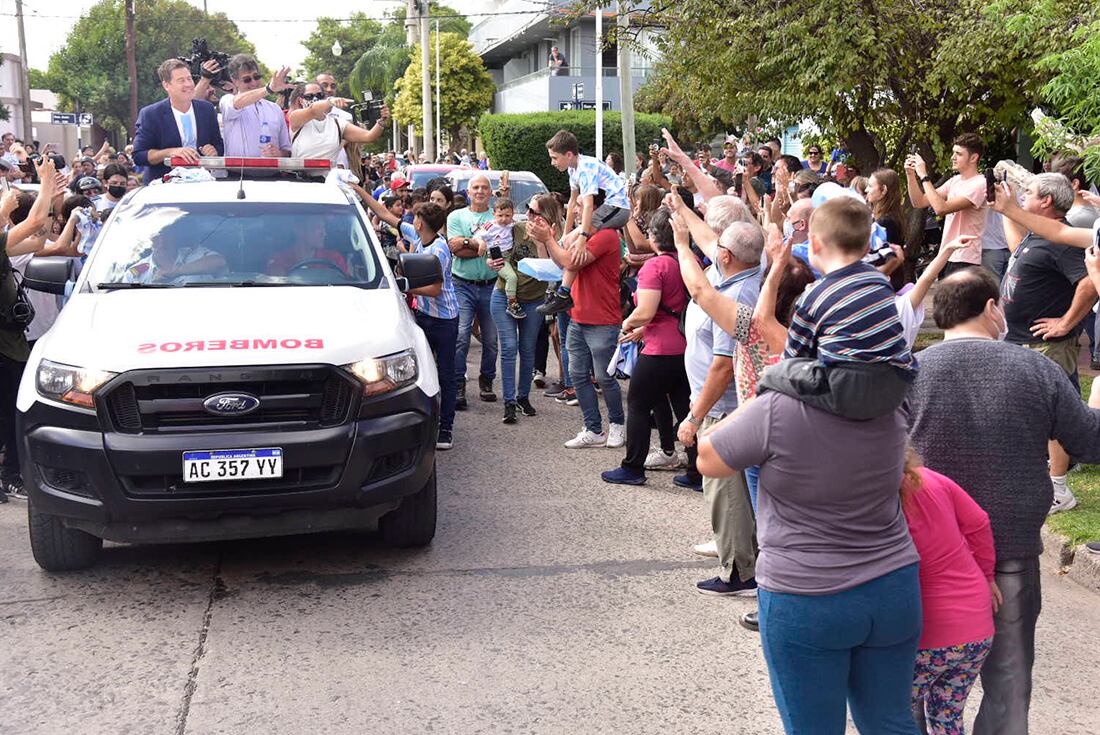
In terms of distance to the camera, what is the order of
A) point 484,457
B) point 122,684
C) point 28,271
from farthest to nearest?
point 484,457
point 28,271
point 122,684

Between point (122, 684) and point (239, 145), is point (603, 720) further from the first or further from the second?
point (239, 145)

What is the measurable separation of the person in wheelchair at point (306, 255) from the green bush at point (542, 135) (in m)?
33.0

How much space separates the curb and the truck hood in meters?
3.59

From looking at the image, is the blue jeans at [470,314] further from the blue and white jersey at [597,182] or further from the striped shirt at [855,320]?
the striped shirt at [855,320]

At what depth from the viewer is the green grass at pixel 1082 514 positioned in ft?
21.0

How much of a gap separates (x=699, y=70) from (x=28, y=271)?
887 centimetres

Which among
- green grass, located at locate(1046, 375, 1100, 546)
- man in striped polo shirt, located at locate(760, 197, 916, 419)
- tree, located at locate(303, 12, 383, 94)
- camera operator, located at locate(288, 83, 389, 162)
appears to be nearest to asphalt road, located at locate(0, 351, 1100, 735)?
green grass, located at locate(1046, 375, 1100, 546)

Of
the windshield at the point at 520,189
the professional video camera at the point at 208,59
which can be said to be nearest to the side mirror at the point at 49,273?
the professional video camera at the point at 208,59

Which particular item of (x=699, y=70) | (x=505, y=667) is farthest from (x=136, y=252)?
(x=699, y=70)

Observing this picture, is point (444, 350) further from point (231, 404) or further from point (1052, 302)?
point (1052, 302)

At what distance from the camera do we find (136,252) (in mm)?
6754

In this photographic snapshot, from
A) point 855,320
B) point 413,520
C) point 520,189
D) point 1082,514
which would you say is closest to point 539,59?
point 520,189

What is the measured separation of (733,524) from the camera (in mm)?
5883

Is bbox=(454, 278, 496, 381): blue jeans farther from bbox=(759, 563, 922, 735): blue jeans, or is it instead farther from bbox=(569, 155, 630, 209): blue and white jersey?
bbox=(759, 563, 922, 735): blue jeans
